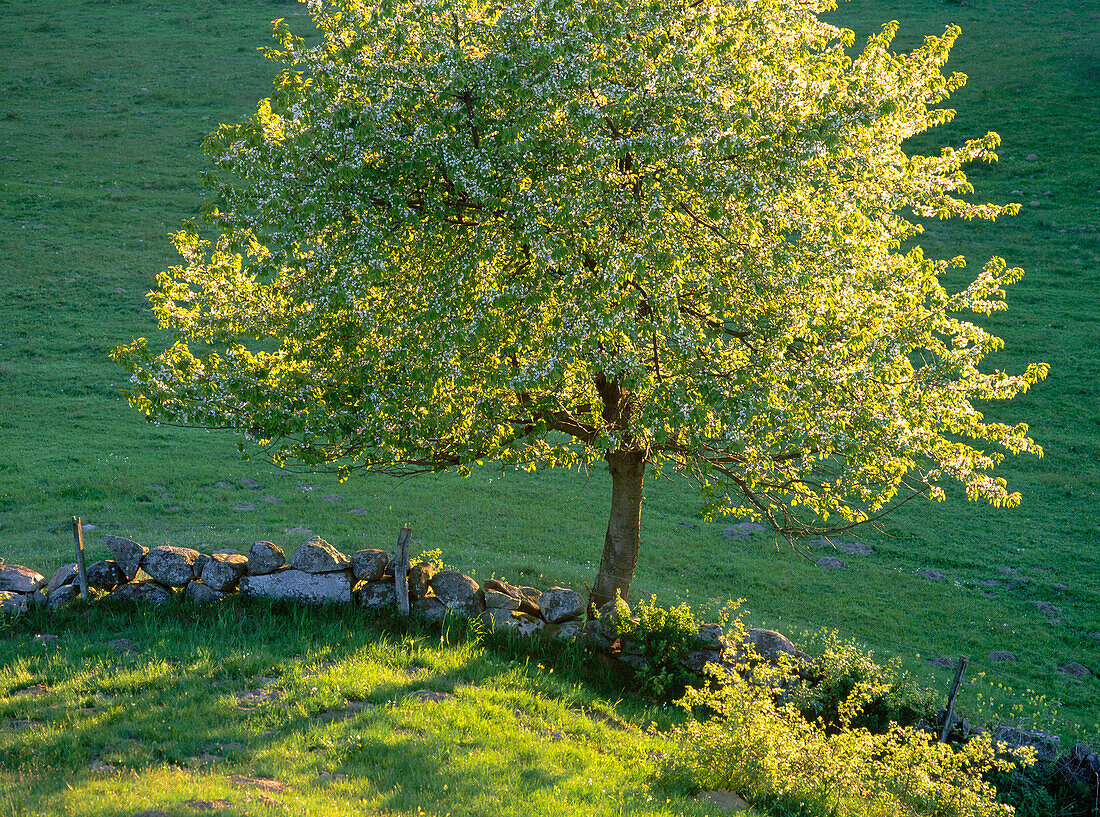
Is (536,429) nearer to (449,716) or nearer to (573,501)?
(449,716)

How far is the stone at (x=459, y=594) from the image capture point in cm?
1509

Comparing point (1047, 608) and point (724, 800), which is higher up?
point (724, 800)

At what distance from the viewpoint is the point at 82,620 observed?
14.0 m

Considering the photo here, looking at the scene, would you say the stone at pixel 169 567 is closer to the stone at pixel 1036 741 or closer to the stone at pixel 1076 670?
the stone at pixel 1036 741

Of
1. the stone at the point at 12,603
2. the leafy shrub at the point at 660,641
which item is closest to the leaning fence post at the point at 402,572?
the leafy shrub at the point at 660,641

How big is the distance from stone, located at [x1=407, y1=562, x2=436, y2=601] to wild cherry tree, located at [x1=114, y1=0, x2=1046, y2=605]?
93.1 inches

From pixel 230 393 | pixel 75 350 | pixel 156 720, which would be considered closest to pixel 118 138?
pixel 75 350

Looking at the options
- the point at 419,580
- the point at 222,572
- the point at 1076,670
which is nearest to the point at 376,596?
the point at 419,580

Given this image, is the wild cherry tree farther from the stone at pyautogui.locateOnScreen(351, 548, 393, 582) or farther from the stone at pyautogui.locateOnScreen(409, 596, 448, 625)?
the stone at pyautogui.locateOnScreen(409, 596, 448, 625)

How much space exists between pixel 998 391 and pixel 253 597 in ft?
48.4

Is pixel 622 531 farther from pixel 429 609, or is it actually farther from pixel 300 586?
pixel 300 586

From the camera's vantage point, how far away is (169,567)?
14.9m

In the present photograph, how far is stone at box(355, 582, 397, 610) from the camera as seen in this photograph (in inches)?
593

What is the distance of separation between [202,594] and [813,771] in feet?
36.8
